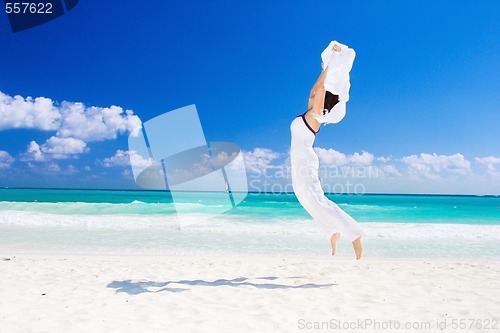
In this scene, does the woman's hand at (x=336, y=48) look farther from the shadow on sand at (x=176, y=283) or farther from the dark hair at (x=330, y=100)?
the shadow on sand at (x=176, y=283)

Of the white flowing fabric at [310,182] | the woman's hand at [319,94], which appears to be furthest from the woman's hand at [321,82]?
the white flowing fabric at [310,182]

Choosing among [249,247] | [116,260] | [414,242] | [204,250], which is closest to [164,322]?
A: [116,260]

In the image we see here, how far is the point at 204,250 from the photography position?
895 centimetres

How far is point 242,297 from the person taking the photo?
14.2ft

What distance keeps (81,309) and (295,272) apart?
3275mm

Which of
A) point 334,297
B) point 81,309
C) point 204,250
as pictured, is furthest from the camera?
point 204,250

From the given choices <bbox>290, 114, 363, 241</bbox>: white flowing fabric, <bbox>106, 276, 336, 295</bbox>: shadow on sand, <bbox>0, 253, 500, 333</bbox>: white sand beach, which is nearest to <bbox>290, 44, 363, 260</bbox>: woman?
<bbox>290, 114, 363, 241</bbox>: white flowing fabric

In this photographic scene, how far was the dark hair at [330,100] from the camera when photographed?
399cm

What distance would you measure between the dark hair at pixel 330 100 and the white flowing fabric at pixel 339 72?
31 millimetres

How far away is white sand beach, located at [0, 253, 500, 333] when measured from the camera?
3.41m

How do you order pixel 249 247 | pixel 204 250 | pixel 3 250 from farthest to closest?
pixel 249 247 < pixel 204 250 < pixel 3 250

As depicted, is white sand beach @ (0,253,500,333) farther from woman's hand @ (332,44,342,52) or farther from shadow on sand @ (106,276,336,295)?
woman's hand @ (332,44,342,52)

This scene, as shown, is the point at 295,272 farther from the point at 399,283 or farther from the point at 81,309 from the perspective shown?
the point at 81,309

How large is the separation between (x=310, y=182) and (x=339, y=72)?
1.22m
